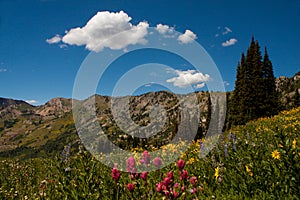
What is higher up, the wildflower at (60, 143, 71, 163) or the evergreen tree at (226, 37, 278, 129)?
the evergreen tree at (226, 37, 278, 129)

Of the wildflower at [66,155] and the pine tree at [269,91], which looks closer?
the wildflower at [66,155]

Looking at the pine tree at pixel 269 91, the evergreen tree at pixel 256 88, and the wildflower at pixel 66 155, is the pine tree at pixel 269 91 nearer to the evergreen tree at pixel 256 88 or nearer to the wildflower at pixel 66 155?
the evergreen tree at pixel 256 88

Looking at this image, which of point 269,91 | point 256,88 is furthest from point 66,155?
point 269,91

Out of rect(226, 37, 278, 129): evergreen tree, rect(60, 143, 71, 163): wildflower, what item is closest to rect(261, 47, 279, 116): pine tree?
rect(226, 37, 278, 129): evergreen tree

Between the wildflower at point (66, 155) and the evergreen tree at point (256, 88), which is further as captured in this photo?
the evergreen tree at point (256, 88)

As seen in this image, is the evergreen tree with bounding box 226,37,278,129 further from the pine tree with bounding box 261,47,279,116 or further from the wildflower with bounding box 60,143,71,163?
the wildflower with bounding box 60,143,71,163

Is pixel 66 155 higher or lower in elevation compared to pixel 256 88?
lower

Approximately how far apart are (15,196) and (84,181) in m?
3.78

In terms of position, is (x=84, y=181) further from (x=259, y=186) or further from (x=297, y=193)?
(x=297, y=193)

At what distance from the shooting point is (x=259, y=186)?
421 cm

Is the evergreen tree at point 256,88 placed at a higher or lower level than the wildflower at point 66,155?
higher

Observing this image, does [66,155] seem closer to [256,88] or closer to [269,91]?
[256,88]

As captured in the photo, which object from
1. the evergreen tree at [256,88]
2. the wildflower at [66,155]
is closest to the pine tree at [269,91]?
the evergreen tree at [256,88]

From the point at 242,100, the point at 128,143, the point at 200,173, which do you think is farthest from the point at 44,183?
the point at 242,100
